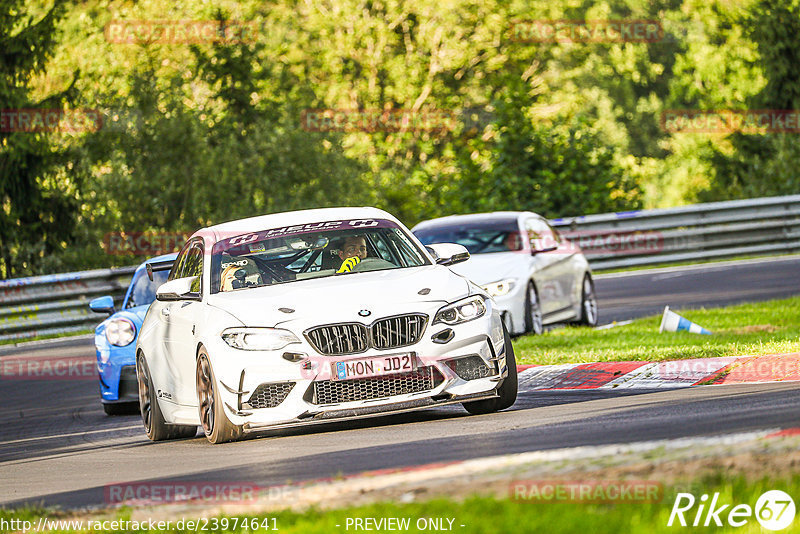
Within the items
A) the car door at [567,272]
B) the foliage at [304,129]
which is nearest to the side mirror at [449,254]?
the car door at [567,272]

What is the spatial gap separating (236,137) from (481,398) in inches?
994

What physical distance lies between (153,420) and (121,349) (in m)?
3.03

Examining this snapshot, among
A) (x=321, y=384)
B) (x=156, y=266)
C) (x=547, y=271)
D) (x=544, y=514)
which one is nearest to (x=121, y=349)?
(x=156, y=266)

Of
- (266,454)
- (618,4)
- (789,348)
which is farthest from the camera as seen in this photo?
(618,4)

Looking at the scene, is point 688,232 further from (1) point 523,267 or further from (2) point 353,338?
(2) point 353,338

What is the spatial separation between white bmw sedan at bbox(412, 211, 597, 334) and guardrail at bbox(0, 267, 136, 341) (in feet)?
26.0

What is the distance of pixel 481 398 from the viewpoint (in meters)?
9.66

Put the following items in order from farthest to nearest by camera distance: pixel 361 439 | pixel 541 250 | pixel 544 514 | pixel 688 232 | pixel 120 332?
1. pixel 688 232
2. pixel 541 250
3. pixel 120 332
4. pixel 361 439
5. pixel 544 514

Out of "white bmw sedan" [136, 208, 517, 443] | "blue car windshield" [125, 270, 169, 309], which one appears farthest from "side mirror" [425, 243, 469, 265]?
"blue car windshield" [125, 270, 169, 309]

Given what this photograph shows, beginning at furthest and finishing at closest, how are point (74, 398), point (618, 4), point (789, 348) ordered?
1. point (618, 4)
2. point (74, 398)
3. point (789, 348)

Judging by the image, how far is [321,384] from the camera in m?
9.29

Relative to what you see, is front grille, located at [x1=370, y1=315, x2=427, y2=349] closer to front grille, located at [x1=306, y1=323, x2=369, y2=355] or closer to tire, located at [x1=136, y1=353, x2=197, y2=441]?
front grille, located at [x1=306, y1=323, x2=369, y2=355]

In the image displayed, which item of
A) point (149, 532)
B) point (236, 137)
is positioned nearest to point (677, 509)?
point (149, 532)

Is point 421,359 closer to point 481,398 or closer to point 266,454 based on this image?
point 481,398
